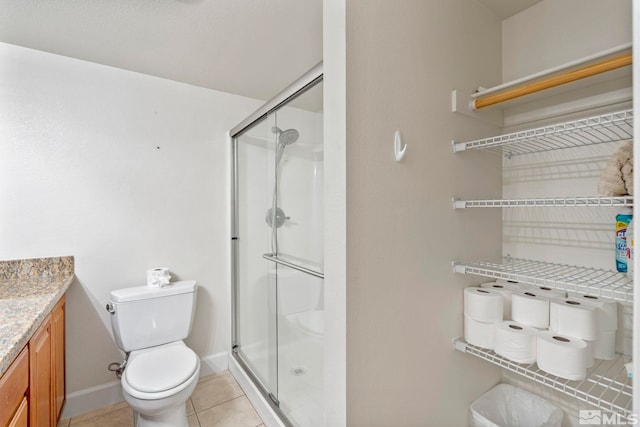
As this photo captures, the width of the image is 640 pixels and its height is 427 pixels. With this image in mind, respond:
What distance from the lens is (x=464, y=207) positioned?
1218 millimetres

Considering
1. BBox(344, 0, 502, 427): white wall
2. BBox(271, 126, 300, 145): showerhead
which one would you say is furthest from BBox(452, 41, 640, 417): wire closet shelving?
BBox(271, 126, 300, 145): showerhead

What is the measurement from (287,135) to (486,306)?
1.31m

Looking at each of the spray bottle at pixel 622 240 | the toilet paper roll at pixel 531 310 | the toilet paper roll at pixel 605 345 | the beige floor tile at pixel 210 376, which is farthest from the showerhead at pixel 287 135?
the beige floor tile at pixel 210 376

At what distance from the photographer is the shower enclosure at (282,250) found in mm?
1457

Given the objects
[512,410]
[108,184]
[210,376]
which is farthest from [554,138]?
[210,376]

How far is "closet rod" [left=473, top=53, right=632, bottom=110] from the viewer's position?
34.8 inches

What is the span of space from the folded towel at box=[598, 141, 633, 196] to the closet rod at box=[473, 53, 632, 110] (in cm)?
25

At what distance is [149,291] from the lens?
186cm

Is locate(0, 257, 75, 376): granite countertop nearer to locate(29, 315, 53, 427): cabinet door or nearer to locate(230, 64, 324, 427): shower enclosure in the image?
locate(29, 315, 53, 427): cabinet door

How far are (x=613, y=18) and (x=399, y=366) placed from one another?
61.7 inches

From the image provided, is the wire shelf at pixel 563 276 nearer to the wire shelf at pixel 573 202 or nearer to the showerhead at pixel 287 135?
the wire shelf at pixel 573 202

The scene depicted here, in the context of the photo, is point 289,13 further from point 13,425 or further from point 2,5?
point 13,425

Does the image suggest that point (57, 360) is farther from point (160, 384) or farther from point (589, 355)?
point (589, 355)

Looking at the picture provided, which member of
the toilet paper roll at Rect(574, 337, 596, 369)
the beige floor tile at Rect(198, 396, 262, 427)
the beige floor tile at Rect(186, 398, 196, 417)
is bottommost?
the beige floor tile at Rect(198, 396, 262, 427)
